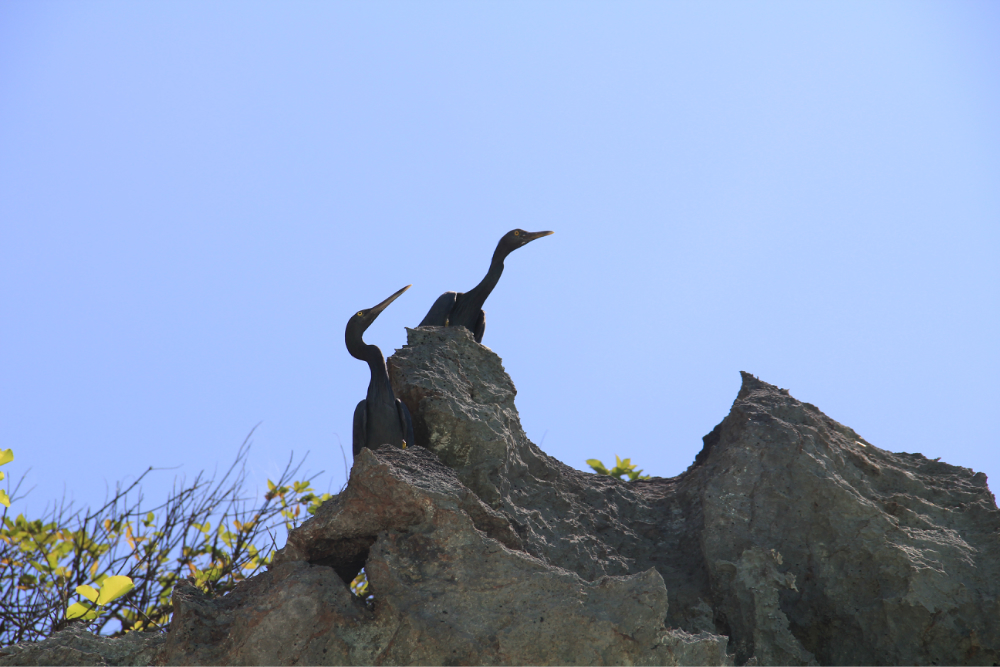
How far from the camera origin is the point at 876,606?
412cm

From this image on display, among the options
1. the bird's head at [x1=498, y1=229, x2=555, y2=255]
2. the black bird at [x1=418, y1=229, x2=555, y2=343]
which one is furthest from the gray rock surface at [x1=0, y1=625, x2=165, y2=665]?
the bird's head at [x1=498, y1=229, x2=555, y2=255]

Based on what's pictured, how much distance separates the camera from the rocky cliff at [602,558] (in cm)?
311

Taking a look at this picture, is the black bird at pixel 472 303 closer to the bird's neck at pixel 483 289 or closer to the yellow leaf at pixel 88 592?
the bird's neck at pixel 483 289

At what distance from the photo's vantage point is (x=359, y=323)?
5742 mm

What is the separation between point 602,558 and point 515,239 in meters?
3.67

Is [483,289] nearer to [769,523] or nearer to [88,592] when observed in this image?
[769,523]

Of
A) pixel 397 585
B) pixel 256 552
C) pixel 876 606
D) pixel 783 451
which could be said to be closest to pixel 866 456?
pixel 783 451

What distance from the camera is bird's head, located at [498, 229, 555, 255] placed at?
24.0 ft

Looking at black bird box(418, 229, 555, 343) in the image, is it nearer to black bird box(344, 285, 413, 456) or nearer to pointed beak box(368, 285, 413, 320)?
pointed beak box(368, 285, 413, 320)

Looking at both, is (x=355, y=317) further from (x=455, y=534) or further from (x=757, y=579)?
(x=757, y=579)

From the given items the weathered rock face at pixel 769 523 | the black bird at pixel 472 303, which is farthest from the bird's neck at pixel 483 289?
the weathered rock face at pixel 769 523

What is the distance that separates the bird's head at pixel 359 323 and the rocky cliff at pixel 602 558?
0.72m

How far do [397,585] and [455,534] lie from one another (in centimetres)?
35

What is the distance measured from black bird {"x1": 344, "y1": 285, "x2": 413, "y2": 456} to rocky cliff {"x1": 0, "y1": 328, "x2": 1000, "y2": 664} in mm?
187
